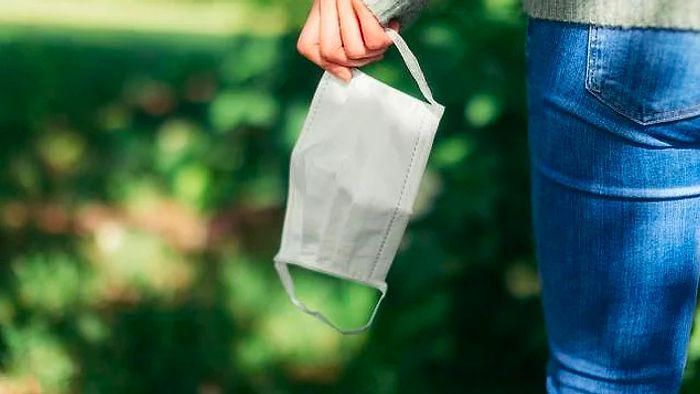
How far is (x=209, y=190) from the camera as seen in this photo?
3.67 meters

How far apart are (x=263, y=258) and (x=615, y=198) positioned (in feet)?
6.83

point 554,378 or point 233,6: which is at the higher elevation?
point 554,378

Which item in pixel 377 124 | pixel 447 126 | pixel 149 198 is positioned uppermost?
pixel 377 124

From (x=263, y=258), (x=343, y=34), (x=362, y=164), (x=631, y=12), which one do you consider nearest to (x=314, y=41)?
(x=343, y=34)

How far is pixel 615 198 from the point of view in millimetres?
1582

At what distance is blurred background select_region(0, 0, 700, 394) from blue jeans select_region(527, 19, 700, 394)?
3.49 ft

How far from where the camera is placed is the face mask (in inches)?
70.3

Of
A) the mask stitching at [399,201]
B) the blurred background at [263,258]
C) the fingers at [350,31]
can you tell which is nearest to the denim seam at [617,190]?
the mask stitching at [399,201]

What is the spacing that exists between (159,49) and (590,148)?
Result: 175 inches

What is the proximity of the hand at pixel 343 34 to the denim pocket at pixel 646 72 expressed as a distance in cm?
33

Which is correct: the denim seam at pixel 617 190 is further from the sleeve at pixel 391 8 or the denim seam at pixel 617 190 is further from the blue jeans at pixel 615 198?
the sleeve at pixel 391 8

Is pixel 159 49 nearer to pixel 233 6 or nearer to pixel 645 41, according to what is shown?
pixel 233 6

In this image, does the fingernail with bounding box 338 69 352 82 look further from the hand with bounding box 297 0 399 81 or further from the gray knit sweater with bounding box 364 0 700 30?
the gray knit sweater with bounding box 364 0 700 30

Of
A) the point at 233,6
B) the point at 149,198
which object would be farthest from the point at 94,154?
the point at 233,6
